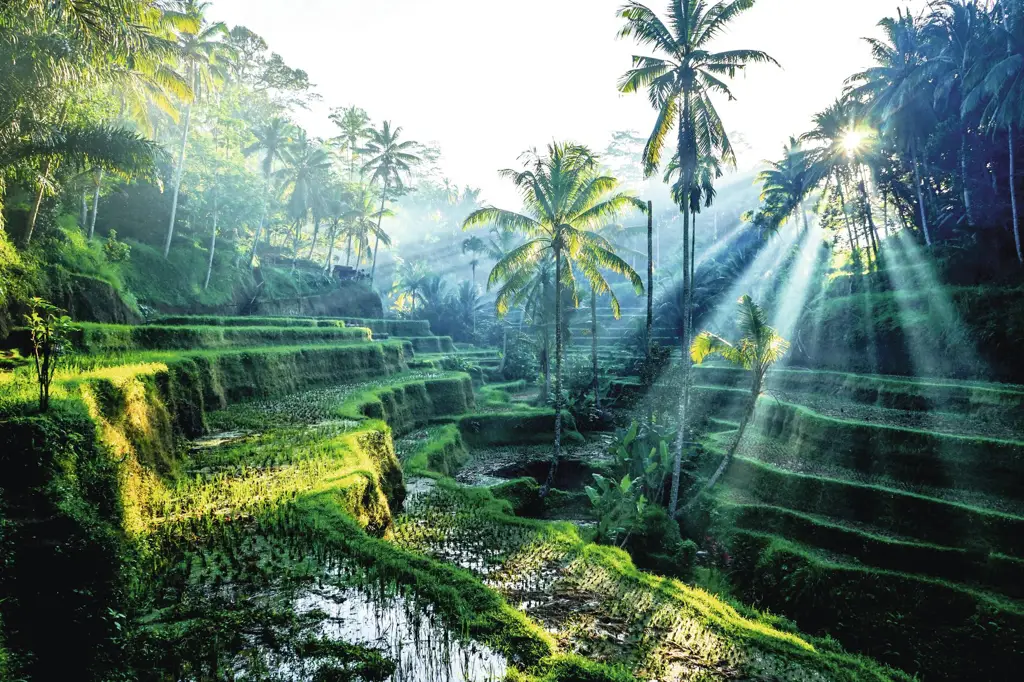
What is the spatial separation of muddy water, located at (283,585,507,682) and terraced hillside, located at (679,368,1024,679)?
9006 mm

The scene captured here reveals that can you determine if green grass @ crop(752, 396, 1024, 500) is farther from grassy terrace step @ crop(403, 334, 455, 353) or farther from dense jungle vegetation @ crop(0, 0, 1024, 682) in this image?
grassy terrace step @ crop(403, 334, 455, 353)

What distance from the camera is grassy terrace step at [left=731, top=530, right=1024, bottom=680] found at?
9.21m

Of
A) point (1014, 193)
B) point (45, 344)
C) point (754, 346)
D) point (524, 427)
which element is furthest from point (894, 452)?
point (45, 344)

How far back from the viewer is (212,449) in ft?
32.0

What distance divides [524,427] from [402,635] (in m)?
17.2

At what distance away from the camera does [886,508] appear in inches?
493

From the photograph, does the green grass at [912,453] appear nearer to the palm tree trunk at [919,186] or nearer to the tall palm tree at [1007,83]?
the tall palm tree at [1007,83]

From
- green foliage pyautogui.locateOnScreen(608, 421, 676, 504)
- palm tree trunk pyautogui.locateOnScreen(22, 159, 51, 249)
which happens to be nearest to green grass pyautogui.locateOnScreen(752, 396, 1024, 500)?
green foliage pyautogui.locateOnScreen(608, 421, 676, 504)

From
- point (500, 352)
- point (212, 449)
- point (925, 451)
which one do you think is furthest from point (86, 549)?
point (500, 352)

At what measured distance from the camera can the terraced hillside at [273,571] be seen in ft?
14.9

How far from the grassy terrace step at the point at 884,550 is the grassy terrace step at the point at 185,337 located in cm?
1553

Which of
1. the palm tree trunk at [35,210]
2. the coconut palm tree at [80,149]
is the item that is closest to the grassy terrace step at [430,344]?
the palm tree trunk at [35,210]

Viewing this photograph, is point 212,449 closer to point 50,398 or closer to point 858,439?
point 50,398

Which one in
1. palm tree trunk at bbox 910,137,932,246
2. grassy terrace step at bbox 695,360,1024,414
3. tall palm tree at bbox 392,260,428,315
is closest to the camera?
grassy terrace step at bbox 695,360,1024,414
